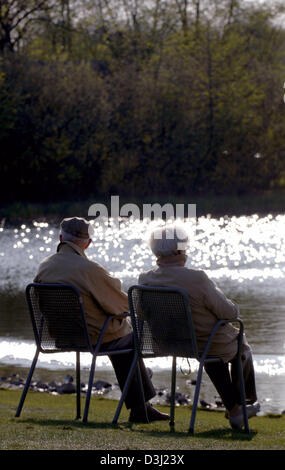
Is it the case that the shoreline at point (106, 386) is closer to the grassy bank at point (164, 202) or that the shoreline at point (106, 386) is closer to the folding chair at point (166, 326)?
the folding chair at point (166, 326)

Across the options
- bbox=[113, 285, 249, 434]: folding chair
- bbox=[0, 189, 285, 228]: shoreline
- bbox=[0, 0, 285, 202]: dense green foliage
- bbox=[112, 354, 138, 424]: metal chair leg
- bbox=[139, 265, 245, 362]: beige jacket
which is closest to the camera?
bbox=[113, 285, 249, 434]: folding chair

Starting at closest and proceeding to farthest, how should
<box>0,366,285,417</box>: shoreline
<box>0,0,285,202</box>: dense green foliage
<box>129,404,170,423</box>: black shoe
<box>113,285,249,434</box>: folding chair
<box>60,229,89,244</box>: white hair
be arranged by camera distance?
<box>113,285,249,434</box>: folding chair → <box>129,404,170,423</box>: black shoe → <box>60,229,89,244</box>: white hair → <box>0,366,285,417</box>: shoreline → <box>0,0,285,202</box>: dense green foliage

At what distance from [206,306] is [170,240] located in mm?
438

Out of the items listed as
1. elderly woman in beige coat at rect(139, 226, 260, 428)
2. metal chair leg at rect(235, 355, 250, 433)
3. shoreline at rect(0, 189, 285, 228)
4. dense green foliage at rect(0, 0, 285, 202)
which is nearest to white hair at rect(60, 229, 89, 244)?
elderly woman in beige coat at rect(139, 226, 260, 428)

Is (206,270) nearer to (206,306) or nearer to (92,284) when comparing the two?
(92,284)

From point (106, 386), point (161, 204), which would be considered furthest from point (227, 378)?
point (161, 204)

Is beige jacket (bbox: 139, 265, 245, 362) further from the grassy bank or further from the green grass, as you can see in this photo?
the grassy bank

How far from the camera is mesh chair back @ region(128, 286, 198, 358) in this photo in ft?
17.2

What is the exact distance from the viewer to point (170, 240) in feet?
17.9

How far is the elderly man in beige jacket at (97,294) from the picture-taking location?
5766 mm

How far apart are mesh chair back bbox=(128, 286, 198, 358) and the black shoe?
0.45 m
